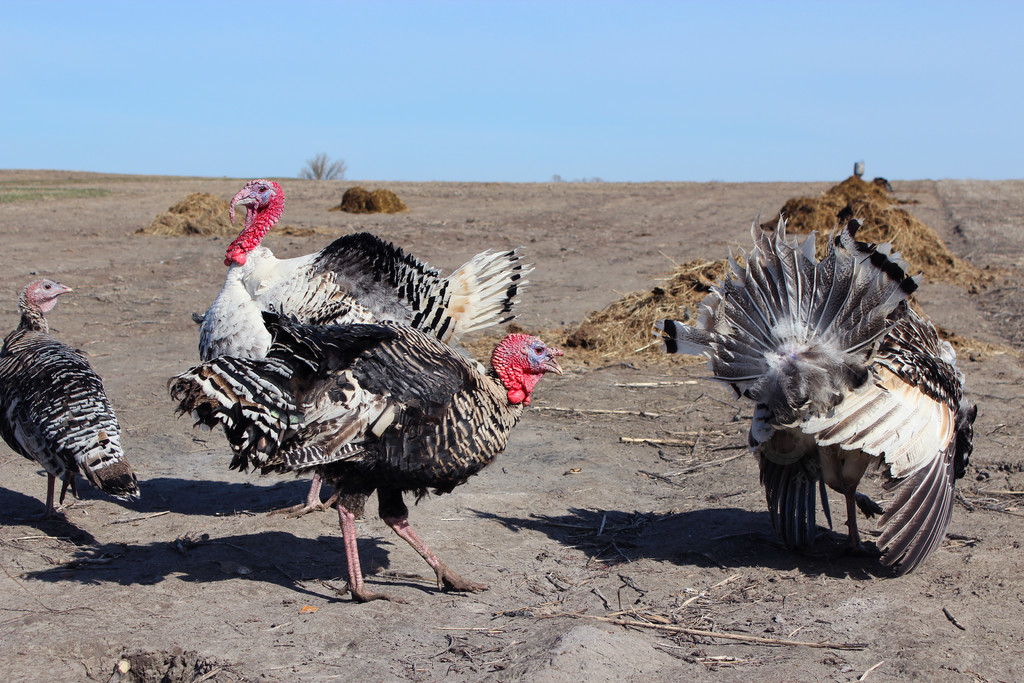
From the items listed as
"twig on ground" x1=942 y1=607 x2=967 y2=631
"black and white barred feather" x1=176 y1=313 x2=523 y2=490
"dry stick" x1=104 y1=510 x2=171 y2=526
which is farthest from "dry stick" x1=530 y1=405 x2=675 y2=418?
"twig on ground" x1=942 y1=607 x2=967 y2=631

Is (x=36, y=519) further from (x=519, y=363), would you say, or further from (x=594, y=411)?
(x=594, y=411)

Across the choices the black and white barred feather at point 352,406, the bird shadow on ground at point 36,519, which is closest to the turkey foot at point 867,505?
the black and white barred feather at point 352,406

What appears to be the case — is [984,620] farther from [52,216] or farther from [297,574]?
[52,216]

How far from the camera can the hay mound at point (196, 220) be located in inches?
696

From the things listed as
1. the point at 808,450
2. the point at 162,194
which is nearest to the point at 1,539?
the point at 808,450

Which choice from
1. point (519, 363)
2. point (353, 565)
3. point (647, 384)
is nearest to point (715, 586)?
point (519, 363)

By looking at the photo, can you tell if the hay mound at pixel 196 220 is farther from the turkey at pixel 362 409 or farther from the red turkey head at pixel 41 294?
the turkey at pixel 362 409

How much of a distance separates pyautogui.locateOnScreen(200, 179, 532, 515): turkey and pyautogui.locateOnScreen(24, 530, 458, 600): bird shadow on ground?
0.56 meters

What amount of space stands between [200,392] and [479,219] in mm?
18274

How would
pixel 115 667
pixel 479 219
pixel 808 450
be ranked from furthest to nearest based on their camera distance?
pixel 479 219 < pixel 808 450 < pixel 115 667

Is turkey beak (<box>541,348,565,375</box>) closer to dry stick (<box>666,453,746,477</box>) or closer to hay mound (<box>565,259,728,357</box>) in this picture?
dry stick (<box>666,453,746,477</box>)

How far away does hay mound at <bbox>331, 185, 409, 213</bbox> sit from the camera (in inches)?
888

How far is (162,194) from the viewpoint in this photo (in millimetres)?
26734

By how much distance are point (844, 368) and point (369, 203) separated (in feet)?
64.2
